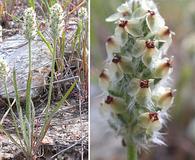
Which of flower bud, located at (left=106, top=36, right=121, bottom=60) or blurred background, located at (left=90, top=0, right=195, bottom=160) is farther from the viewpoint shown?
blurred background, located at (left=90, top=0, right=195, bottom=160)

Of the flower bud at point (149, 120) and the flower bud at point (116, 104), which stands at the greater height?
the flower bud at point (116, 104)

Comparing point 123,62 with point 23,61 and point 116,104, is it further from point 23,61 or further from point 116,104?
point 23,61

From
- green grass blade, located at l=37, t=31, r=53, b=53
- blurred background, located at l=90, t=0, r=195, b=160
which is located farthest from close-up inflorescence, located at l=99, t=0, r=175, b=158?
blurred background, located at l=90, t=0, r=195, b=160

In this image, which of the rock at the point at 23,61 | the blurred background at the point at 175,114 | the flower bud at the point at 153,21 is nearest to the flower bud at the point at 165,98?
the flower bud at the point at 153,21

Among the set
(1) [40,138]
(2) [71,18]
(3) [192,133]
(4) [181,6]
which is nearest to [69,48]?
(2) [71,18]

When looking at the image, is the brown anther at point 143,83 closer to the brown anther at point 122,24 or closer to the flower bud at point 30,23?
the brown anther at point 122,24

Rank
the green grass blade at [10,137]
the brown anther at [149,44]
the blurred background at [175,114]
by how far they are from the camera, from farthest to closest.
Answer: the blurred background at [175,114], the green grass blade at [10,137], the brown anther at [149,44]

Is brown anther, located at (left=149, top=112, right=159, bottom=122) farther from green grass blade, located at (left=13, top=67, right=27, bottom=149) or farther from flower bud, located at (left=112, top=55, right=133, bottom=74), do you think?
green grass blade, located at (left=13, top=67, right=27, bottom=149)

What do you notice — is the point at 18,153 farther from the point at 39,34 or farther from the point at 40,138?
the point at 39,34

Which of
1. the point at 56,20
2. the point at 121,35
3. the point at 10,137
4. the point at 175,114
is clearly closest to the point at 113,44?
the point at 121,35
